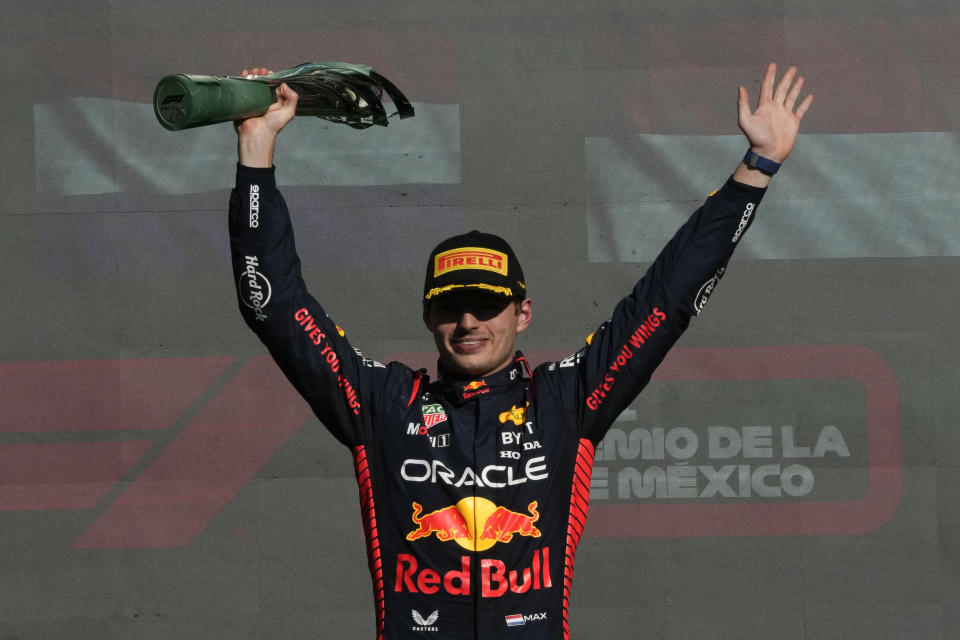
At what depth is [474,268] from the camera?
2354 mm

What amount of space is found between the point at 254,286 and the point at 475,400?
537 millimetres

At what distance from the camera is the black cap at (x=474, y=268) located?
234 centimetres

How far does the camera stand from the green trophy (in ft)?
6.70

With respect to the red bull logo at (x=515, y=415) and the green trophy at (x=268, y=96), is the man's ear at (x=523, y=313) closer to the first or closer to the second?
the red bull logo at (x=515, y=415)

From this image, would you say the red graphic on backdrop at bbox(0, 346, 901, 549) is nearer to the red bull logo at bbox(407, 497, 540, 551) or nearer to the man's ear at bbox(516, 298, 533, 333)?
the man's ear at bbox(516, 298, 533, 333)

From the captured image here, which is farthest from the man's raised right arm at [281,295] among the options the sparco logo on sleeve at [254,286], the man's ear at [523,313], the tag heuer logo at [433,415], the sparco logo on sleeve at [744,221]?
the sparco logo on sleeve at [744,221]

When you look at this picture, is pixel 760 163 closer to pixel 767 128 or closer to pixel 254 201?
pixel 767 128

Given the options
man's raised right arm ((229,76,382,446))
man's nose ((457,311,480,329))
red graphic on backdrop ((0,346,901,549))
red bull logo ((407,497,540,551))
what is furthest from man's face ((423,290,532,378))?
red graphic on backdrop ((0,346,901,549))

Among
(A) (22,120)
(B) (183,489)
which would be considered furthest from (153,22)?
(B) (183,489)

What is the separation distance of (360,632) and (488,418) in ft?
9.18

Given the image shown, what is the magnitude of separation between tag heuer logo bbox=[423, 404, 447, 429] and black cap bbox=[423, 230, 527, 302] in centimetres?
24

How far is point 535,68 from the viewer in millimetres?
4953

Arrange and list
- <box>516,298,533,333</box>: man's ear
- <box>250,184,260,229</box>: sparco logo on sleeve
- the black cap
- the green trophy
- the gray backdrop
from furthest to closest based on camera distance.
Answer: the gray backdrop
<box>516,298,533,333</box>: man's ear
the black cap
<box>250,184,260,229</box>: sparco logo on sleeve
the green trophy

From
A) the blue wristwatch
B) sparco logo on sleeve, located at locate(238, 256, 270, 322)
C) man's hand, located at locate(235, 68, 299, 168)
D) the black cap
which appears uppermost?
man's hand, located at locate(235, 68, 299, 168)
